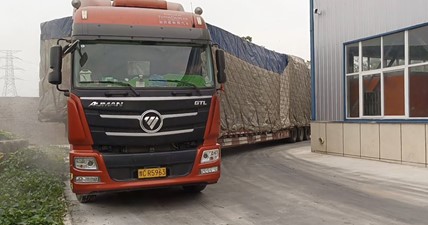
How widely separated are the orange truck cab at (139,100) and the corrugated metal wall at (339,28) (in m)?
6.76

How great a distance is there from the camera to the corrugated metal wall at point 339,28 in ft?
36.7

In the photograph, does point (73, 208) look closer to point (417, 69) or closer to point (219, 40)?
point (219, 40)

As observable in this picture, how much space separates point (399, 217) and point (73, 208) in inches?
197

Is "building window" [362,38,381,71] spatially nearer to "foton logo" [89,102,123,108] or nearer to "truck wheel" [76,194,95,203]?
"foton logo" [89,102,123,108]

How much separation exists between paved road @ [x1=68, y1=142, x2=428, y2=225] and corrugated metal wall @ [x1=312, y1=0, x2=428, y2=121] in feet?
12.4

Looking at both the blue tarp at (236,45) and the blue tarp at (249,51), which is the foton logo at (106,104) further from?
the blue tarp at (249,51)

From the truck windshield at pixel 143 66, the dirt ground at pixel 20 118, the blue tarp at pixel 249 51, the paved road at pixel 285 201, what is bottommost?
the paved road at pixel 285 201

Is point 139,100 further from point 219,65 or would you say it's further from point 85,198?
point 85,198

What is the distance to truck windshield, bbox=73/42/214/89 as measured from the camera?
20.5 ft

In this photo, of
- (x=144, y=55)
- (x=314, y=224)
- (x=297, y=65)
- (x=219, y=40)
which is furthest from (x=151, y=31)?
(x=297, y=65)

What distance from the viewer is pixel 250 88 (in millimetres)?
14336

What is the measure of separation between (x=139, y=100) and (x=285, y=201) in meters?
2.98

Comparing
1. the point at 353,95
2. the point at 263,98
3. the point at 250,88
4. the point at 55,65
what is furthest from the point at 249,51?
the point at 55,65

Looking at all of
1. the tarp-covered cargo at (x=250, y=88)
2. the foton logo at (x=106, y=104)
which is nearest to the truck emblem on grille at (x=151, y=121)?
the foton logo at (x=106, y=104)
